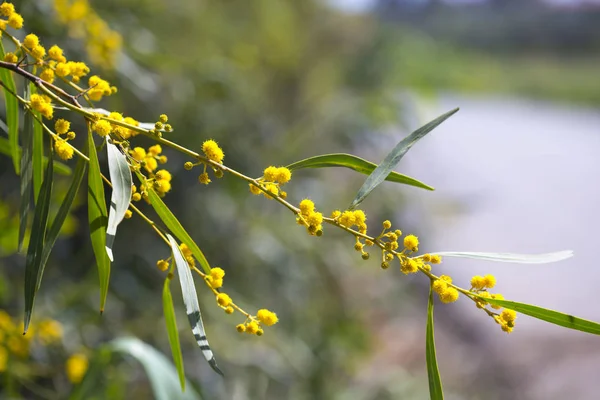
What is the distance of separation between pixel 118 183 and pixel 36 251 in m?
0.07

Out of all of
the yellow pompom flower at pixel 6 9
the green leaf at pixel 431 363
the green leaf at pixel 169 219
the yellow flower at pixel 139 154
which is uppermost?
the yellow pompom flower at pixel 6 9

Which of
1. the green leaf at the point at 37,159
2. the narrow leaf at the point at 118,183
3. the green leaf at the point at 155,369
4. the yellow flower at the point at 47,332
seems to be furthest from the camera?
the yellow flower at the point at 47,332

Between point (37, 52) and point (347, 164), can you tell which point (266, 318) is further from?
point (37, 52)

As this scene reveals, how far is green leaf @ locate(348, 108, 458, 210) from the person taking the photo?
0.31 meters

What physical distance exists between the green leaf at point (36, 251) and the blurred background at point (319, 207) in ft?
0.43

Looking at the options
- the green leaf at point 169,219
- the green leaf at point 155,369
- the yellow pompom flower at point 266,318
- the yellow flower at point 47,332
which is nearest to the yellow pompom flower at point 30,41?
the green leaf at point 169,219

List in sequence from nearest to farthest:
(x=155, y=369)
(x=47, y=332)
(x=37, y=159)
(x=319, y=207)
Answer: (x=37, y=159)
(x=155, y=369)
(x=47, y=332)
(x=319, y=207)

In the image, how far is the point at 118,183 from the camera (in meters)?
0.30

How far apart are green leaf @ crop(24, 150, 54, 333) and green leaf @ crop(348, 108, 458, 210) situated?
0.18 meters

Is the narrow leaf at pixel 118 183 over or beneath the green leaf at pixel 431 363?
over

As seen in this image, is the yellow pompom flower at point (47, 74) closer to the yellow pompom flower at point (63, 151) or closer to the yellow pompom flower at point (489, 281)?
the yellow pompom flower at point (63, 151)

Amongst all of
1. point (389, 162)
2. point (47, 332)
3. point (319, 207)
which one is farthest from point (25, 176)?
point (319, 207)

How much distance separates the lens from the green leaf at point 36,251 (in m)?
0.31

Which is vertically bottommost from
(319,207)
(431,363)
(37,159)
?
(431,363)
